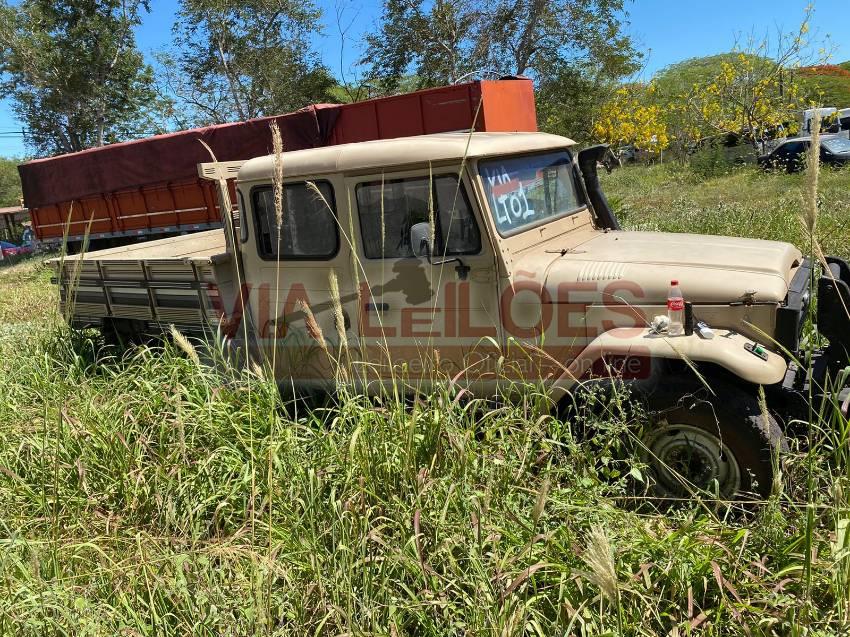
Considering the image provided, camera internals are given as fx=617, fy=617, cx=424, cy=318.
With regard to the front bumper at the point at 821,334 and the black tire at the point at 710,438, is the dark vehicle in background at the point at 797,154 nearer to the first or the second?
the front bumper at the point at 821,334

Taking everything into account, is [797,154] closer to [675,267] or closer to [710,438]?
[675,267]

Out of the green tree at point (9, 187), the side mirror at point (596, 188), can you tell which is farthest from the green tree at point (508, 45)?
the green tree at point (9, 187)

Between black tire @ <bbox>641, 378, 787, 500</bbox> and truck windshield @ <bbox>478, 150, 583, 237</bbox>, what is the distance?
1.26m

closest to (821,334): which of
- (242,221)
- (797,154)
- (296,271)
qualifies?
(296,271)

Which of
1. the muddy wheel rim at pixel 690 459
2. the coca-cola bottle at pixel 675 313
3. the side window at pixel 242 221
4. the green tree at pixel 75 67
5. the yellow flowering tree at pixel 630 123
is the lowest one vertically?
the muddy wheel rim at pixel 690 459

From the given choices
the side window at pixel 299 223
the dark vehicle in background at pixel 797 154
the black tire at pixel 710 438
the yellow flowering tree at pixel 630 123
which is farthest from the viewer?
the yellow flowering tree at pixel 630 123

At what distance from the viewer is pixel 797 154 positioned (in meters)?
16.8

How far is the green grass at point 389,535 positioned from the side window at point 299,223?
3.45ft

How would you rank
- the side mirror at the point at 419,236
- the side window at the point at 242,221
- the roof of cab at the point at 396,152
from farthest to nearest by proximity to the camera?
the side window at the point at 242,221 → the roof of cab at the point at 396,152 → the side mirror at the point at 419,236

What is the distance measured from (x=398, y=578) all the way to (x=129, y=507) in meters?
1.46

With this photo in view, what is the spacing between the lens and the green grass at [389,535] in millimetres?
2064

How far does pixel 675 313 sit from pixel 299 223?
2311 mm

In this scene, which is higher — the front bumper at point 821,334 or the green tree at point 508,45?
the green tree at point 508,45

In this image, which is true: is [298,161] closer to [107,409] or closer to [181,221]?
[107,409]
